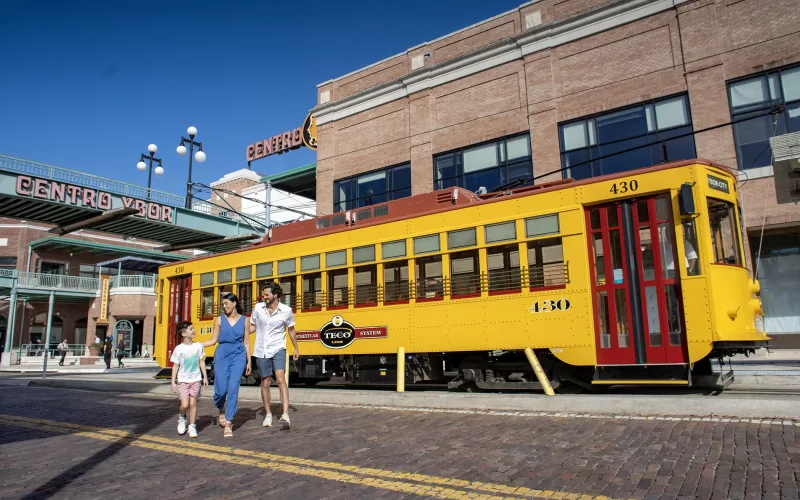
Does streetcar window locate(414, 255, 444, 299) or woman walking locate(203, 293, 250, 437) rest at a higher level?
streetcar window locate(414, 255, 444, 299)

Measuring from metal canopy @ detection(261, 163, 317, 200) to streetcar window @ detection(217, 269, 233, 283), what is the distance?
647 inches

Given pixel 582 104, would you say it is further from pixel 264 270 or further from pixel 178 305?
pixel 178 305

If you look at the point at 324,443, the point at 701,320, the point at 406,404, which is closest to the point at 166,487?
the point at 324,443

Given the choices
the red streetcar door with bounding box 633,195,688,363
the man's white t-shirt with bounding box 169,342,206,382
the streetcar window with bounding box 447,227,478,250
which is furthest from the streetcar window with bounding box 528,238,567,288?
the man's white t-shirt with bounding box 169,342,206,382

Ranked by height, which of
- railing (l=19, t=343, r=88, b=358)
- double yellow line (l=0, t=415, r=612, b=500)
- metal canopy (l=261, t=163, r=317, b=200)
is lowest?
double yellow line (l=0, t=415, r=612, b=500)

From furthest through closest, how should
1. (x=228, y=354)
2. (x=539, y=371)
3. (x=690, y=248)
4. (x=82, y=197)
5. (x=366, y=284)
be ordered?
(x=82, y=197) < (x=366, y=284) < (x=539, y=371) < (x=690, y=248) < (x=228, y=354)

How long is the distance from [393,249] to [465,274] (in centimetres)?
160

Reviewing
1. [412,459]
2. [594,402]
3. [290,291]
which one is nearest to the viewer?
[412,459]

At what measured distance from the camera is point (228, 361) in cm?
689

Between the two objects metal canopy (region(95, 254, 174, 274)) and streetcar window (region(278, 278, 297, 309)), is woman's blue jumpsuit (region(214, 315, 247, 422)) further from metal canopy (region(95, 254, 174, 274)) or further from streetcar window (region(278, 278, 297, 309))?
metal canopy (region(95, 254, 174, 274))

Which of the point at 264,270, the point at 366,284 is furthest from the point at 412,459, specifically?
the point at 264,270

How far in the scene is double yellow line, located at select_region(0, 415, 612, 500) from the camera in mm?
3881

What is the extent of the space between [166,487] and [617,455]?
12.6 feet

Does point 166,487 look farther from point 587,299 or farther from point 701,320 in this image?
point 701,320
